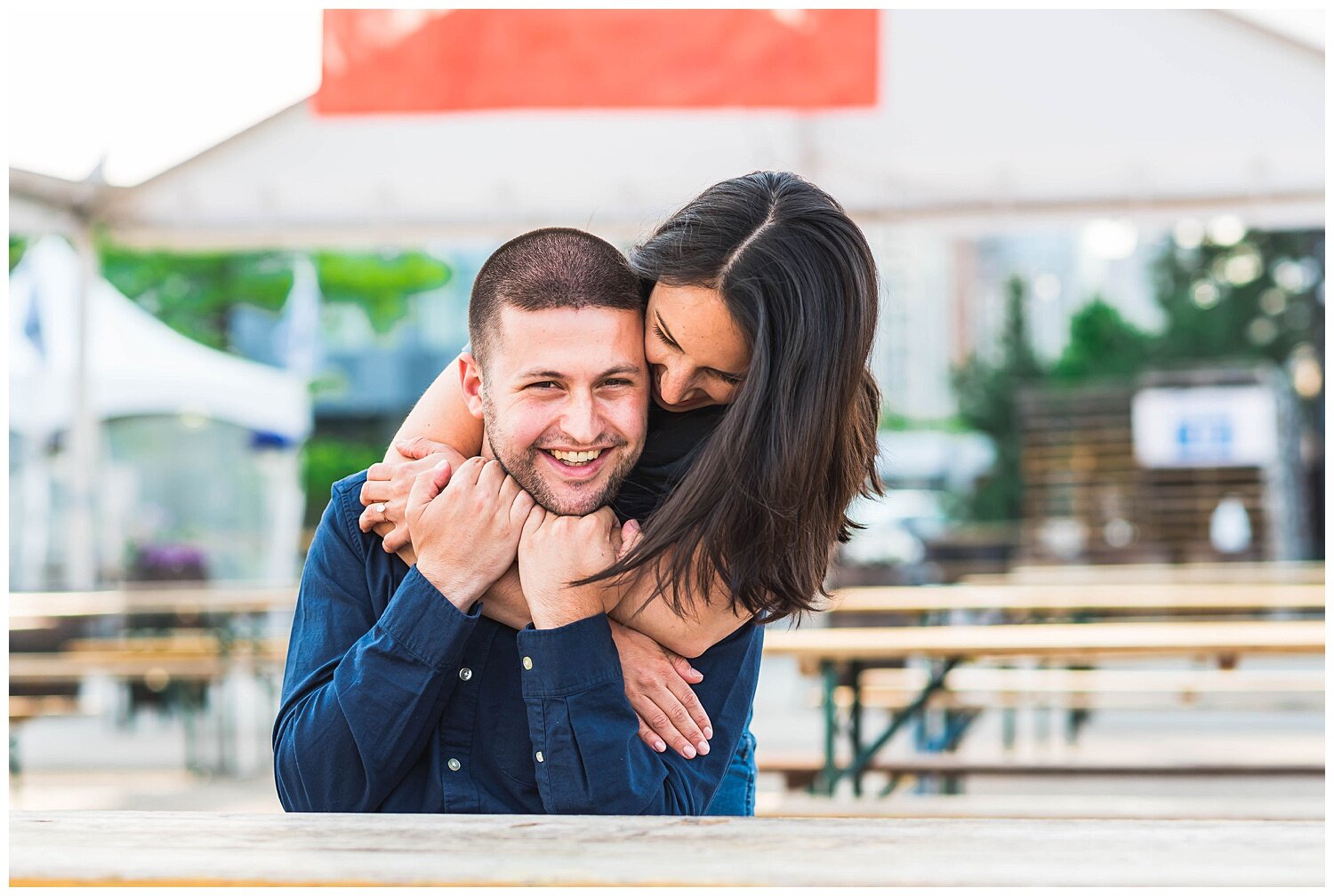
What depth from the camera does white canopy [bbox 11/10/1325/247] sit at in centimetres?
489

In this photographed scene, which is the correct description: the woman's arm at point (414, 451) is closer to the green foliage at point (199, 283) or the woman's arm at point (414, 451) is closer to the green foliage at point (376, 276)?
the green foliage at point (199, 283)

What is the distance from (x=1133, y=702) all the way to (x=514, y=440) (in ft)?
21.0

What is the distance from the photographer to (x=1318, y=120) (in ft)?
15.8

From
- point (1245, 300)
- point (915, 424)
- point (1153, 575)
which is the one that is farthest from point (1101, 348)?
point (1153, 575)

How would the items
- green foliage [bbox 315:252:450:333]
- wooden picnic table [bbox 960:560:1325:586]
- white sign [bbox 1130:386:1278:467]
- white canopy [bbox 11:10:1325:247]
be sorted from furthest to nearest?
green foliage [bbox 315:252:450:333] < white sign [bbox 1130:386:1278:467] < wooden picnic table [bbox 960:560:1325:586] < white canopy [bbox 11:10:1325:247]

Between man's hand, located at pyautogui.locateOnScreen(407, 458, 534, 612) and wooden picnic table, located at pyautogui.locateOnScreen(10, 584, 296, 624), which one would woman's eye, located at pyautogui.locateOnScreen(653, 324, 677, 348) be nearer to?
man's hand, located at pyautogui.locateOnScreen(407, 458, 534, 612)

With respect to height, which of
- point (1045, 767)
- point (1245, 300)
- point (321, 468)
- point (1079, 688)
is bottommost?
point (1045, 767)

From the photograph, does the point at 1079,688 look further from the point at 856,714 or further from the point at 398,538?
the point at 398,538

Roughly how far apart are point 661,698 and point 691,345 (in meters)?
0.41

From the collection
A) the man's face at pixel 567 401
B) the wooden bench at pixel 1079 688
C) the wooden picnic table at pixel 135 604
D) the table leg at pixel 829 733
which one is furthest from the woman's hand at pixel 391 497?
the wooden picnic table at pixel 135 604

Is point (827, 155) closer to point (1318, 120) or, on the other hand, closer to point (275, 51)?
point (1318, 120)

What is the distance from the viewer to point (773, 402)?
4.75ft

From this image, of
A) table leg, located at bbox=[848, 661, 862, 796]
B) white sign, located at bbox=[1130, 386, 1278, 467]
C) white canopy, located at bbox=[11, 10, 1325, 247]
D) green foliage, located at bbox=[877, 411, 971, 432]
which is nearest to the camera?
table leg, located at bbox=[848, 661, 862, 796]

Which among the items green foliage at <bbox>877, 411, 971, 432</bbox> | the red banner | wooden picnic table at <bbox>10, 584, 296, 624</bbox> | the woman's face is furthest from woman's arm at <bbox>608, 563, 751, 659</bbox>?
green foliage at <bbox>877, 411, 971, 432</bbox>
